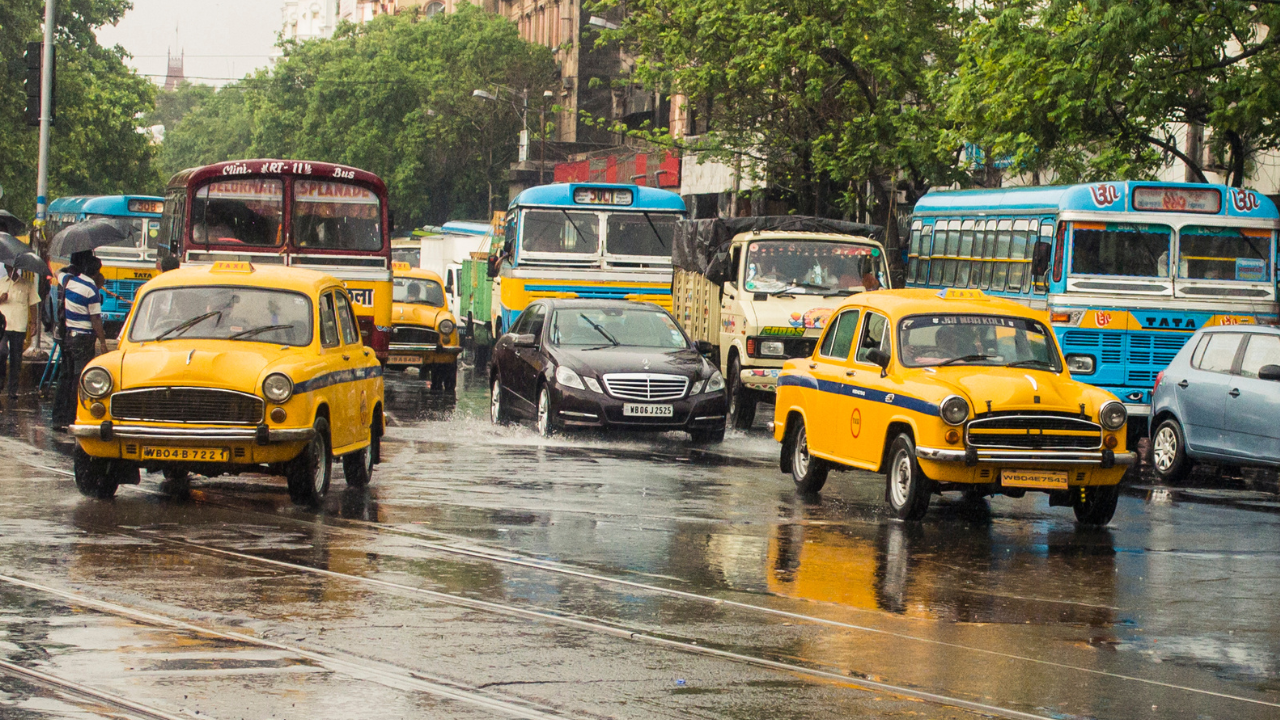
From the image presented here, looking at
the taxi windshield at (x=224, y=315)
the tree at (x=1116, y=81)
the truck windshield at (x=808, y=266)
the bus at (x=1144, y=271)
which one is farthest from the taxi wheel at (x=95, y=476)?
the tree at (x=1116, y=81)

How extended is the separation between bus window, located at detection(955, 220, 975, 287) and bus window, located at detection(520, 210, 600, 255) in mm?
5163

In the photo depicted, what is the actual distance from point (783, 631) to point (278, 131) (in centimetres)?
7806

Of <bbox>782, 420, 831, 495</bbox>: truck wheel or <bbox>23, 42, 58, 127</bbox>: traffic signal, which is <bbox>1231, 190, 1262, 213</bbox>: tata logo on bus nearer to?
<bbox>782, 420, 831, 495</bbox>: truck wheel

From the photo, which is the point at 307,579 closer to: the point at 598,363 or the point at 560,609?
the point at 560,609

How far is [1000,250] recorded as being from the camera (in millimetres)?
21438

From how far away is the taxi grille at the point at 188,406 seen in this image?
12055mm

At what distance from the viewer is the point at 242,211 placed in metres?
22.5

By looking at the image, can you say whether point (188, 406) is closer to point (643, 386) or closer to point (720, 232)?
point (643, 386)

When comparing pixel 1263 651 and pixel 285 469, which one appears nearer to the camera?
pixel 1263 651

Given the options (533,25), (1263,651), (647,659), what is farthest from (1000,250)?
(533,25)

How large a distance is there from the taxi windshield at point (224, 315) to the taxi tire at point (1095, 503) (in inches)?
229

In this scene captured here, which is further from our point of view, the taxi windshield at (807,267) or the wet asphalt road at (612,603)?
the taxi windshield at (807,267)

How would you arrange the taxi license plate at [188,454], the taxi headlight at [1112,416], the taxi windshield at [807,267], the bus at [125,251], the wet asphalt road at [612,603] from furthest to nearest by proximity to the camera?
the bus at [125,251] < the taxi windshield at [807,267] < the taxi headlight at [1112,416] < the taxi license plate at [188,454] < the wet asphalt road at [612,603]

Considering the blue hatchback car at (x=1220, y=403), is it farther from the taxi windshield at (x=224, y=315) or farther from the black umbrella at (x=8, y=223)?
the black umbrella at (x=8, y=223)
